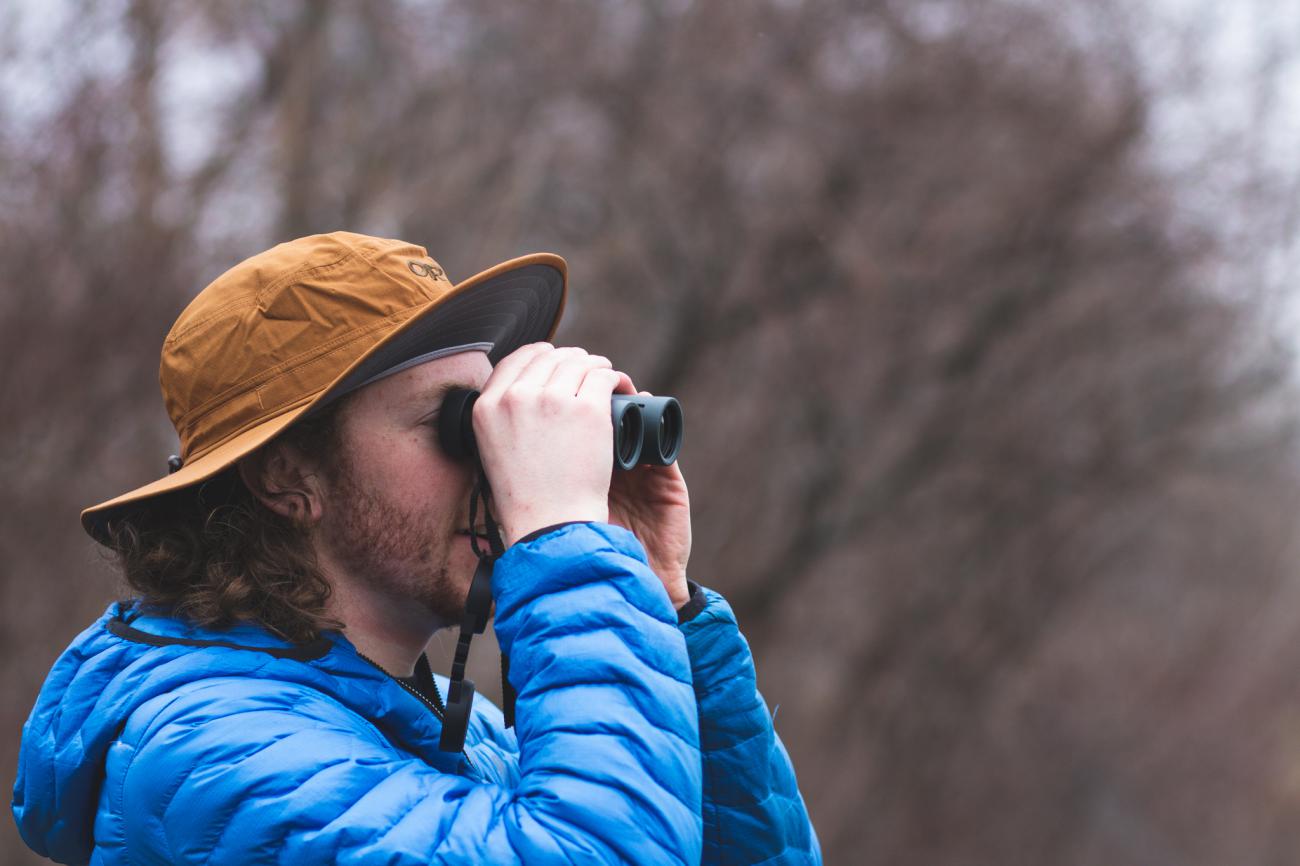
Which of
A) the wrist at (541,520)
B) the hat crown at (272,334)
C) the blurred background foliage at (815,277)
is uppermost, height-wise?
the blurred background foliage at (815,277)

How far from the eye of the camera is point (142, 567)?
170 cm

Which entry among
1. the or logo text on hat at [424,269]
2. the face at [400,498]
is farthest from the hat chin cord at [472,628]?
the or logo text on hat at [424,269]

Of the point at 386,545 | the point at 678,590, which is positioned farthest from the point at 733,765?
the point at 386,545

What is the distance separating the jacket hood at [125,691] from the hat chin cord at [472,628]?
0.21 feet

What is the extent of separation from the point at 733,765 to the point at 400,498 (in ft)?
1.93

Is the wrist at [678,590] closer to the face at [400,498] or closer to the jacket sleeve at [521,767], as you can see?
the face at [400,498]

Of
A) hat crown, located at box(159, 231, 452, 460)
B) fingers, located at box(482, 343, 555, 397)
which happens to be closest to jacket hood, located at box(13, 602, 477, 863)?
hat crown, located at box(159, 231, 452, 460)

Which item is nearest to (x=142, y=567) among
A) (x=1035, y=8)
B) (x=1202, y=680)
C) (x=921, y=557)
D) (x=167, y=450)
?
(x=167, y=450)

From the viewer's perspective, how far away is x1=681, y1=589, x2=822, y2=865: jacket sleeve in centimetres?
187

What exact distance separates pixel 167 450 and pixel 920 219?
17.4 ft

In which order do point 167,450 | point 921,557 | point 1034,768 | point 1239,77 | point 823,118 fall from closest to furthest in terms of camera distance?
point 167,450 → point 823,118 → point 1239,77 → point 921,557 → point 1034,768

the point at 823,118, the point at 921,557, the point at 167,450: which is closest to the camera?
the point at 167,450

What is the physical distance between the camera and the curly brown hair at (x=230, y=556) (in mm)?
1627

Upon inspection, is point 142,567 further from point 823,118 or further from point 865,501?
point 865,501
